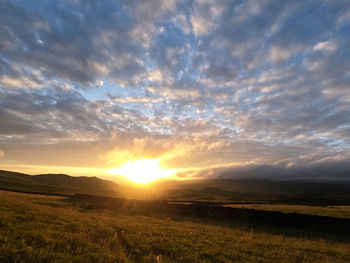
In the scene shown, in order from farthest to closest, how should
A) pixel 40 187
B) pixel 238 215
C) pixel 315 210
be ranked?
pixel 40 187 < pixel 315 210 < pixel 238 215

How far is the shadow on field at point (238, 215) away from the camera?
26984 mm

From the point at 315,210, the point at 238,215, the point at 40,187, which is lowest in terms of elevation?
the point at 238,215

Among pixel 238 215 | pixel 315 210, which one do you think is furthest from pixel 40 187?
pixel 315 210

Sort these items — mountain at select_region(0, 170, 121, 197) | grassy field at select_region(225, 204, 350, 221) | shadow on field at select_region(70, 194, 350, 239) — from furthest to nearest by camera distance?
mountain at select_region(0, 170, 121, 197) → grassy field at select_region(225, 204, 350, 221) → shadow on field at select_region(70, 194, 350, 239)

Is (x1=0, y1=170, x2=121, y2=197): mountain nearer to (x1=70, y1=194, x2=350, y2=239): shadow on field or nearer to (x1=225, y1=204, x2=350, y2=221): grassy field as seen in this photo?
(x1=70, y1=194, x2=350, y2=239): shadow on field

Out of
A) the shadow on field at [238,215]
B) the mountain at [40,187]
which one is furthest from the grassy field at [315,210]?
the mountain at [40,187]

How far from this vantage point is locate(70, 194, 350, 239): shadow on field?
27.0 meters

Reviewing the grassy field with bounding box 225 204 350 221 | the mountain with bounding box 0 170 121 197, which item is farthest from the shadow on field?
the mountain with bounding box 0 170 121 197

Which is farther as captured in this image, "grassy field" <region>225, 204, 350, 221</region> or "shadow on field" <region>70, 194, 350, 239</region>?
"grassy field" <region>225, 204, 350, 221</region>

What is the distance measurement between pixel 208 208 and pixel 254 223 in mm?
7216

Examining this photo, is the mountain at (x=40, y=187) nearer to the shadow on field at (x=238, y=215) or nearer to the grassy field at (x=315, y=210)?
the shadow on field at (x=238, y=215)

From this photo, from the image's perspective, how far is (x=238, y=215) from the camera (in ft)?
103

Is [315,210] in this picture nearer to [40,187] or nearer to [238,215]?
[238,215]

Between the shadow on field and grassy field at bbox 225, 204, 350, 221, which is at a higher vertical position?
grassy field at bbox 225, 204, 350, 221
